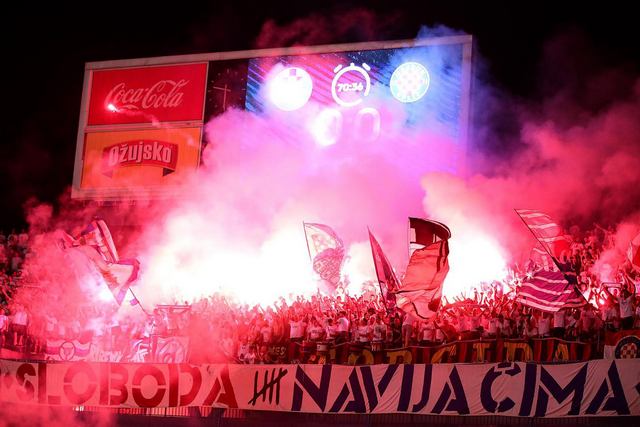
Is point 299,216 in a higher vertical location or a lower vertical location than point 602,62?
lower

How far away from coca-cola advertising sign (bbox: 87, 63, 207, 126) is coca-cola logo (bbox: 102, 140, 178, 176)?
0.60 meters

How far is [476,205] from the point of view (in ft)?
60.5

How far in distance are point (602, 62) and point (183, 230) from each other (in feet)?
32.5

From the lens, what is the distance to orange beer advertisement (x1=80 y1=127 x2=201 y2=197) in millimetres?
21906

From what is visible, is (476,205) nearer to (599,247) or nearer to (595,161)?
(595,161)

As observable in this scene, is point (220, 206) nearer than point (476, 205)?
No

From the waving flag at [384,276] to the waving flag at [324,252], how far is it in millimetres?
2464

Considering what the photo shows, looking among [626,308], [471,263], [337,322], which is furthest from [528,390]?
[471,263]

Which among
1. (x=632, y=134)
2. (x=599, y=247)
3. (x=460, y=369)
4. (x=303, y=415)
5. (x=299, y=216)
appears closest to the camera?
(x=460, y=369)

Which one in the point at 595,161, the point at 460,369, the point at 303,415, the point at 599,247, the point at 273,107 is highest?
the point at 273,107

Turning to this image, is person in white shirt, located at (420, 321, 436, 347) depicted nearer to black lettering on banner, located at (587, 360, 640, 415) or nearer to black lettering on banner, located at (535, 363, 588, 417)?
black lettering on banner, located at (535, 363, 588, 417)

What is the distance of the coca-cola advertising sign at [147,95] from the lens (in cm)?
2219

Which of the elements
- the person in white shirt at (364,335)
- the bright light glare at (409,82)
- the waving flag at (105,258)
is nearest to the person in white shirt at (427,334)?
the person in white shirt at (364,335)

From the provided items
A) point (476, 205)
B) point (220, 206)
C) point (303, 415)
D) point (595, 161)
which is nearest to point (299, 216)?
point (220, 206)
